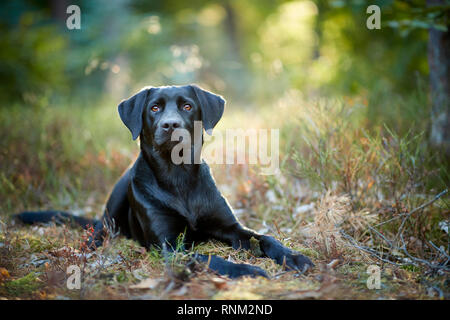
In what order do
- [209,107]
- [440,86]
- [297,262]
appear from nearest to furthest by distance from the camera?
[297,262]
[209,107]
[440,86]

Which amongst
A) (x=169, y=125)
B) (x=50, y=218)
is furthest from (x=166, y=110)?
(x=50, y=218)

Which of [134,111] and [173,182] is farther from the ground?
[134,111]

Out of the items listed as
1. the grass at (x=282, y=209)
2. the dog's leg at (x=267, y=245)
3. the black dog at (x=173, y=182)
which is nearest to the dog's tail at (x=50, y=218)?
the grass at (x=282, y=209)

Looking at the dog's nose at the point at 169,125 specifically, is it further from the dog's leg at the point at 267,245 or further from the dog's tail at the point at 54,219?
the dog's tail at the point at 54,219

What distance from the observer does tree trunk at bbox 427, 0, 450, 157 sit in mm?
4223

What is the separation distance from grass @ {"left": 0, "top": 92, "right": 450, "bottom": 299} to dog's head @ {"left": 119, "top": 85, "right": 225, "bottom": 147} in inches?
34.5

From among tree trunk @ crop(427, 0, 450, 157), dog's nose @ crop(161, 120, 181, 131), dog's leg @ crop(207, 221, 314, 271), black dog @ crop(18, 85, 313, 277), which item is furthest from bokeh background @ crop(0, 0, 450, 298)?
dog's nose @ crop(161, 120, 181, 131)

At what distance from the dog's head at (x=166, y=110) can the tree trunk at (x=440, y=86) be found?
248 centimetres

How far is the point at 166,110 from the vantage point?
3115 mm

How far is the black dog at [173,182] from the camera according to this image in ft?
9.92

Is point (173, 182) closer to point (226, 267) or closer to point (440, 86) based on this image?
point (226, 267)

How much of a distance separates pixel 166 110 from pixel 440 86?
314cm
